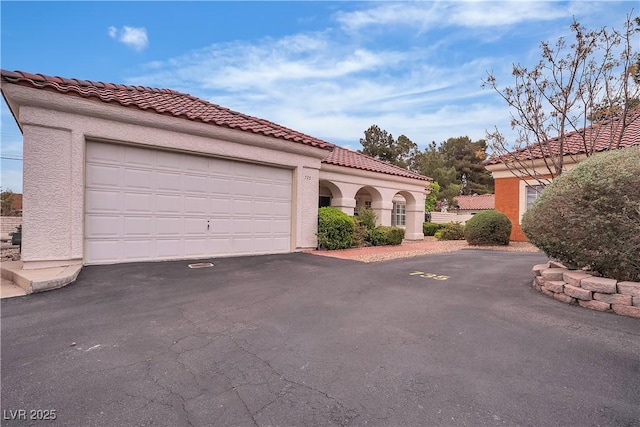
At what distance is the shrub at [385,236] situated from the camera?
13.2m

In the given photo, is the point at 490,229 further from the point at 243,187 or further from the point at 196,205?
the point at 196,205

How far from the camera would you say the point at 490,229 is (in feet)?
43.5

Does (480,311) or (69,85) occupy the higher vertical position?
(69,85)

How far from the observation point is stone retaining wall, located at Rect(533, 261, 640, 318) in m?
4.10

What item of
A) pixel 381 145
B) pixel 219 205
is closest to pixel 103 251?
pixel 219 205

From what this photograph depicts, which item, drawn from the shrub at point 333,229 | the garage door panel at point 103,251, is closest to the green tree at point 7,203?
the garage door panel at point 103,251

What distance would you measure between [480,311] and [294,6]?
10629mm

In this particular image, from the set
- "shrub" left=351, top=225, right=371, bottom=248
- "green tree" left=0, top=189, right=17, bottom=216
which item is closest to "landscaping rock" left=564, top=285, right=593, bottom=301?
"shrub" left=351, top=225, right=371, bottom=248

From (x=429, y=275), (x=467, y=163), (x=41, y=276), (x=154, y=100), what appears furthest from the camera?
(x=467, y=163)

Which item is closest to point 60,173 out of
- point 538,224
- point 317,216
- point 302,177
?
point 302,177

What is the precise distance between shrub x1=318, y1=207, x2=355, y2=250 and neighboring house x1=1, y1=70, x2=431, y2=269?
37cm

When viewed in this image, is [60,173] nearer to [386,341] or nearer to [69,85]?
[69,85]

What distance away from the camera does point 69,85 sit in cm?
681

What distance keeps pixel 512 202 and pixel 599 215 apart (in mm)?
12220
